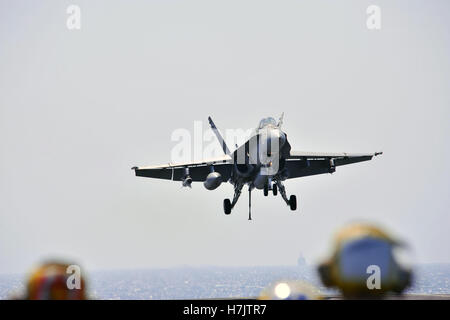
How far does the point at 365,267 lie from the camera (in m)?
27.9

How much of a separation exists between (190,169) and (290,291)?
25694 millimetres

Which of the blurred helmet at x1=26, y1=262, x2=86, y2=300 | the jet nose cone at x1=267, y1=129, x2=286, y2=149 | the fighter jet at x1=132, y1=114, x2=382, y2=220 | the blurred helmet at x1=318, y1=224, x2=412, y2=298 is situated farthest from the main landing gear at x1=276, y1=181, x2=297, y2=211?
the blurred helmet at x1=26, y1=262, x2=86, y2=300

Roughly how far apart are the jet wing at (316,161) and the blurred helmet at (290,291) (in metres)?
18.6

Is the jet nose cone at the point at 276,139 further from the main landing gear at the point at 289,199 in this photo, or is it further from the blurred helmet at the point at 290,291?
the blurred helmet at the point at 290,291

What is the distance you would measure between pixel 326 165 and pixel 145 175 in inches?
565

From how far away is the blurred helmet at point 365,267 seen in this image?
91.9 feet

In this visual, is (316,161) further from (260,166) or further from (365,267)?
(365,267)

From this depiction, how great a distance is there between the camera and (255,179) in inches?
1766

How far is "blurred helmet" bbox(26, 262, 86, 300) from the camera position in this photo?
1008 inches
